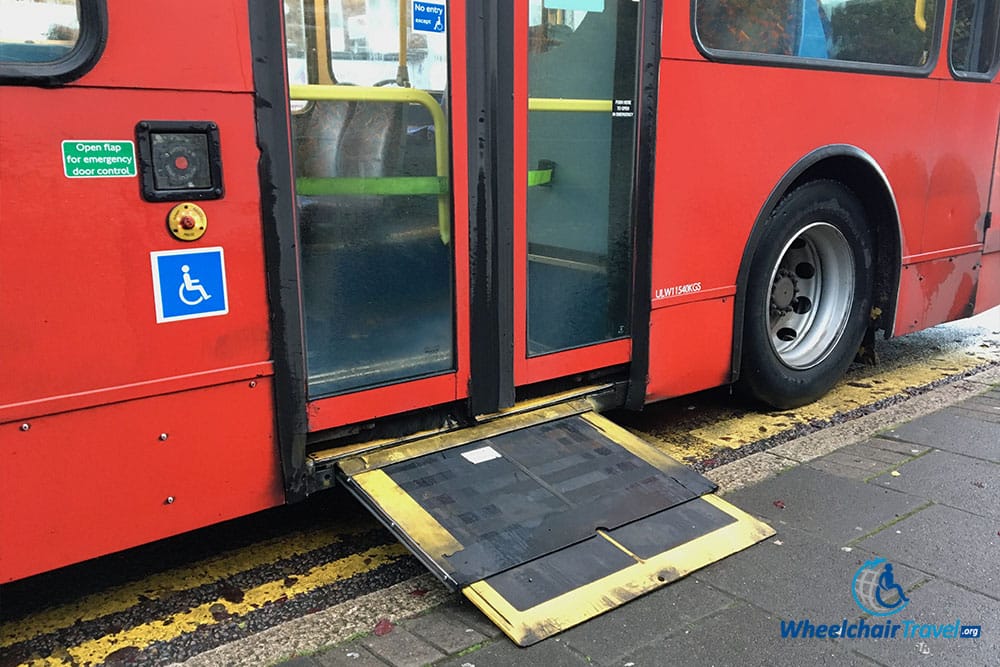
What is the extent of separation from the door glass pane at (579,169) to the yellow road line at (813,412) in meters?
0.81

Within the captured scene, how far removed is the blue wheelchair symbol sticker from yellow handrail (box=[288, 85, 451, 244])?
0.56 meters

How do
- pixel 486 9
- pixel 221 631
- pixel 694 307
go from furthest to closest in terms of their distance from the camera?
pixel 694 307, pixel 486 9, pixel 221 631

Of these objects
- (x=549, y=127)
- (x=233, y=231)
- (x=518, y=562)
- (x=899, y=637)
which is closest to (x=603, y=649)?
(x=518, y=562)

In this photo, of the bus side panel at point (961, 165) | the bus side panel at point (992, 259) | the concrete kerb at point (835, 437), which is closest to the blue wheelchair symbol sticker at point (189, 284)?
the concrete kerb at point (835, 437)

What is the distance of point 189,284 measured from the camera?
2.33 m

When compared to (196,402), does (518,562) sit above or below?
below

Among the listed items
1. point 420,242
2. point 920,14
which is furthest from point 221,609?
point 920,14

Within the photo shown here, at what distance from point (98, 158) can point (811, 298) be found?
3.65 metres

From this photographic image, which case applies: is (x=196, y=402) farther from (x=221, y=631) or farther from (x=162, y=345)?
(x=221, y=631)

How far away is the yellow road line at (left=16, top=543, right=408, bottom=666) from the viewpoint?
2361 mm

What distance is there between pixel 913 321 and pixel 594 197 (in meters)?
2.49

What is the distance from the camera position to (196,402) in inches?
94.3

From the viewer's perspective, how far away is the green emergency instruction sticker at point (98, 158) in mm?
2082

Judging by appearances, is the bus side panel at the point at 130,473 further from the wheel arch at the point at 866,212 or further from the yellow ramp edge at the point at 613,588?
the wheel arch at the point at 866,212
